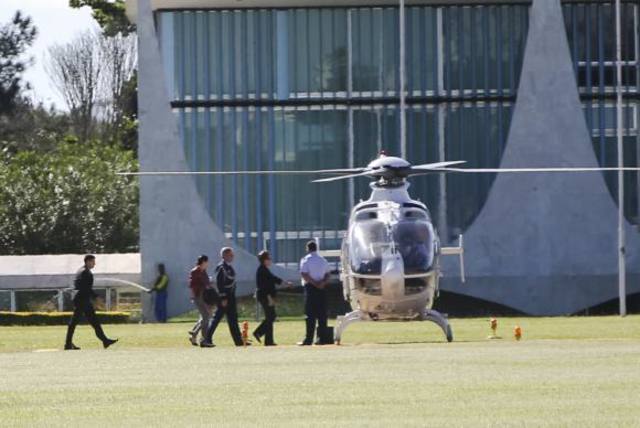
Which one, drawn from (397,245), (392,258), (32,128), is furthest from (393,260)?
(32,128)

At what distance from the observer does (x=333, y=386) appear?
21.2 m

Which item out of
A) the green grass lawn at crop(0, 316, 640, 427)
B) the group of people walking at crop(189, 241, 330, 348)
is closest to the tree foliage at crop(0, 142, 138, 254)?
the group of people walking at crop(189, 241, 330, 348)

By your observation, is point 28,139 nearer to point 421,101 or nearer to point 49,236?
point 49,236

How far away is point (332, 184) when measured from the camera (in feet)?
198

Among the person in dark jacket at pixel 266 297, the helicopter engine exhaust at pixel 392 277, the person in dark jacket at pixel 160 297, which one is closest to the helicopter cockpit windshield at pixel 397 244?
the helicopter engine exhaust at pixel 392 277

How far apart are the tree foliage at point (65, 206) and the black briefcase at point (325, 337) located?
47801mm

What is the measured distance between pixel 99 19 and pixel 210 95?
25254 millimetres

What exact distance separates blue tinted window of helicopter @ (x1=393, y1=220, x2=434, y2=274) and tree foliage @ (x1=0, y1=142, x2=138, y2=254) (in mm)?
48104

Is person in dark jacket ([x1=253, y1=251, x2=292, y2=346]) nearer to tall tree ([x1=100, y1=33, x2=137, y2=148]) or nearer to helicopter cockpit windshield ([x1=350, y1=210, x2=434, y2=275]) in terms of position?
helicopter cockpit windshield ([x1=350, y1=210, x2=434, y2=275])

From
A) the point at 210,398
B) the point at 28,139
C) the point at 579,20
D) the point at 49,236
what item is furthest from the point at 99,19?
the point at 210,398

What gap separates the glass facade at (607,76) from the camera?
60.3 metres

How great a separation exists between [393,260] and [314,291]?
151cm

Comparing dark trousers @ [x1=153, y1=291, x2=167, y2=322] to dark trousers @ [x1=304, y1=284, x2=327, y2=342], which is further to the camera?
dark trousers @ [x1=153, y1=291, x2=167, y2=322]

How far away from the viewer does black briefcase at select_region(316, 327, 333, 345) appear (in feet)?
119
